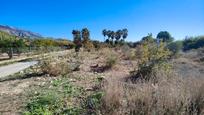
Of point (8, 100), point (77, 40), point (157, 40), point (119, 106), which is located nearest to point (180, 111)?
point (119, 106)

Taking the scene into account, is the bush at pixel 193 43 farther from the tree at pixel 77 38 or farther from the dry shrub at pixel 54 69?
the dry shrub at pixel 54 69

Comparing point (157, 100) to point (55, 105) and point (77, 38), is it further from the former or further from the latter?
point (77, 38)

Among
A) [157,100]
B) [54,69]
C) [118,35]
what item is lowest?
[54,69]

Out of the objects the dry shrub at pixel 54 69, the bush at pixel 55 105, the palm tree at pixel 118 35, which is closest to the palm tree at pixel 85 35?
the palm tree at pixel 118 35

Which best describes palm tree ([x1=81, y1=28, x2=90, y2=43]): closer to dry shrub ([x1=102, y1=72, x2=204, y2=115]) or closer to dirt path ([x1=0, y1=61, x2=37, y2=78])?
dirt path ([x1=0, y1=61, x2=37, y2=78])

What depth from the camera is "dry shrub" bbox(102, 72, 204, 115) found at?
4.64 m

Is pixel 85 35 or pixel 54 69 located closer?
pixel 54 69

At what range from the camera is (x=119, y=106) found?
5.31m

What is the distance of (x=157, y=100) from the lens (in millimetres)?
4844

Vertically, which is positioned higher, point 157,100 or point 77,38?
point 77,38

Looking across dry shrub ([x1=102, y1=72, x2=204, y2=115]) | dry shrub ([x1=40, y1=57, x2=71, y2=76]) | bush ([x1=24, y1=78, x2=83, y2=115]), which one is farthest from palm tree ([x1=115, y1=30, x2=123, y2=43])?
dry shrub ([x1=102, y1=72, x2=204, y2=115])

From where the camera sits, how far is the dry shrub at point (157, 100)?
464cm

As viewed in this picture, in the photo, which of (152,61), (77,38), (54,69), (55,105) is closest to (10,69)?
(54,69)

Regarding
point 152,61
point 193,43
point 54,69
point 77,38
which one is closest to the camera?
point 152,61
